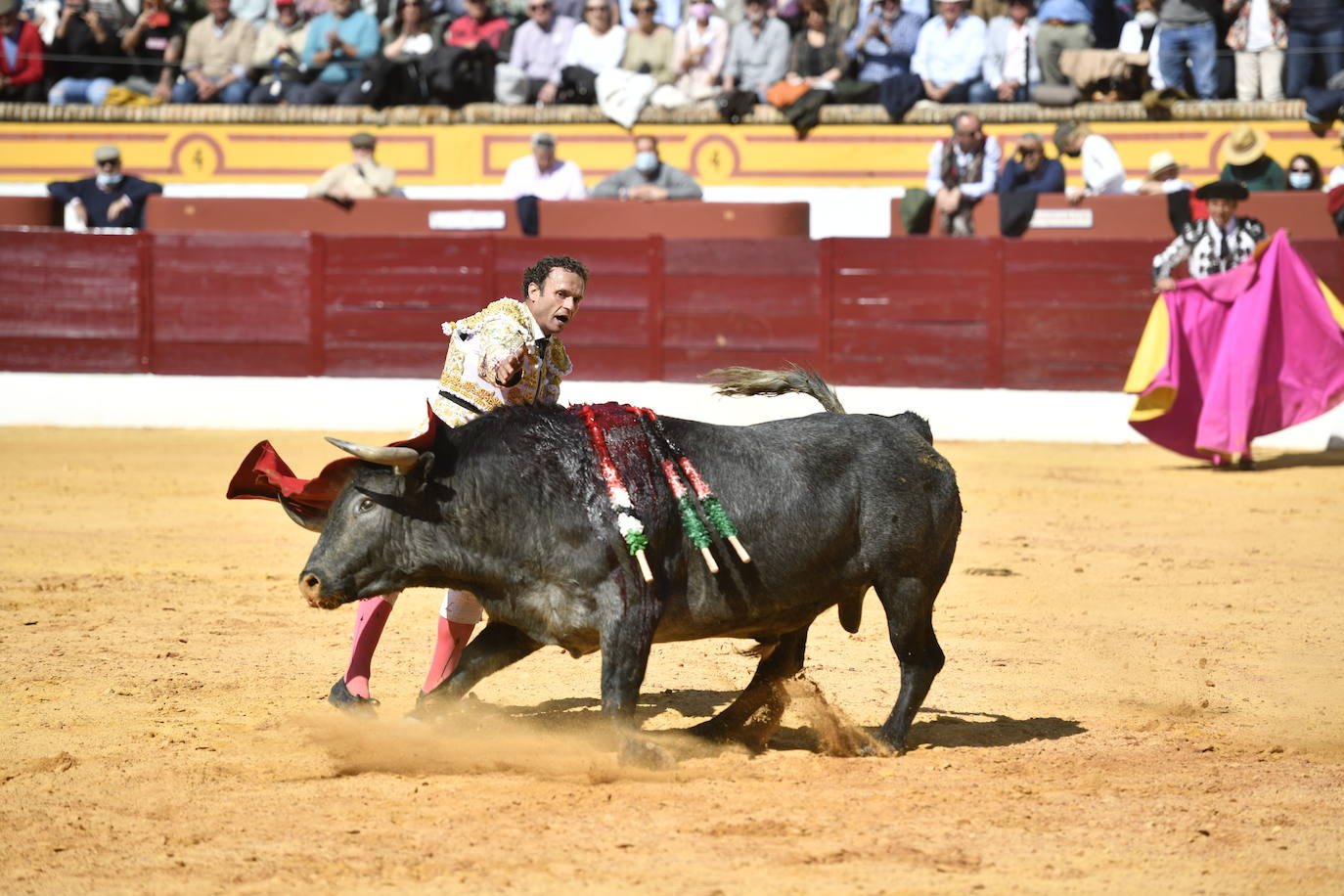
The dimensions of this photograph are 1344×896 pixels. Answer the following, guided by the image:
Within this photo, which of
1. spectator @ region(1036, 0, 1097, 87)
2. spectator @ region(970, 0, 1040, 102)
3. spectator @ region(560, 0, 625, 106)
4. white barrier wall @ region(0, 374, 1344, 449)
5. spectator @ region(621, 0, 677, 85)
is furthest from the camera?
spectator @ region(560, 0, 625, 106)

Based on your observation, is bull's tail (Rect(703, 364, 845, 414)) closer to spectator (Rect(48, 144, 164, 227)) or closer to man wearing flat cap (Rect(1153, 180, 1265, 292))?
man wearing flat cap (Rect(1153, 180, 1265, 292))

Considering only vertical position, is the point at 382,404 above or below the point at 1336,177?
below

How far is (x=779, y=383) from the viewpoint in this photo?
447 cm

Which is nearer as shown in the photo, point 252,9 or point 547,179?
point 547,179

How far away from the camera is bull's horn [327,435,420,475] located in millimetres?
3926

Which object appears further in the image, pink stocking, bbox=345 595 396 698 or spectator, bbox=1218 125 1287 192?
spectator, bbox=1218 125 1287 192

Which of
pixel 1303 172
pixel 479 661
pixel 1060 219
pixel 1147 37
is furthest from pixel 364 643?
pixel 1147 37

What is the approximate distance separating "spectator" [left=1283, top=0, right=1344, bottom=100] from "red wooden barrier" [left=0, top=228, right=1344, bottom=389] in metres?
1.74

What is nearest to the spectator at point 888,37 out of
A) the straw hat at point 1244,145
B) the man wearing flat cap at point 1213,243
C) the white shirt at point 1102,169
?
the white shirt at point 1102,169

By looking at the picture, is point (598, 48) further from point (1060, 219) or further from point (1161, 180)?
point (1161, 180)

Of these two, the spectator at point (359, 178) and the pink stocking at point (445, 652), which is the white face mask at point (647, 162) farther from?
the pink stocking at point (445, 652)

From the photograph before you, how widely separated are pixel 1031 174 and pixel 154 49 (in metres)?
7.43

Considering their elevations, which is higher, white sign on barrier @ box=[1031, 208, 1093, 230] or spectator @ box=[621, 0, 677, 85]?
spectator @ box=[621, 0, 677, 85]

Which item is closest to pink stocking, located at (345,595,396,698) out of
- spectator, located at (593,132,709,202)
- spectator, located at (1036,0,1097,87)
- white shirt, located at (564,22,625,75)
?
spectator, located at (593,132,709,202)
